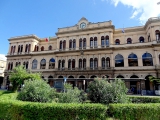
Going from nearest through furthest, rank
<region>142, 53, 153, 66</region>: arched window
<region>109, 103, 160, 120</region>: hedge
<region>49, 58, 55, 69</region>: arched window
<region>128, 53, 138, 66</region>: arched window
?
<region>109, 103, 160, 120</region>: hedge < <region>142, 53, 153, 66</region>: arched window < <region>128, 53, 138, 66</region>: arched window < <region>49, 58, 55, 69</region>: arched window

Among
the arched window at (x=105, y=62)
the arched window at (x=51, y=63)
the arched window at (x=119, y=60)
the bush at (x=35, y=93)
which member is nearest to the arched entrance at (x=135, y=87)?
the arched window at (x=119, y=60)

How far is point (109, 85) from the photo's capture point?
34.0ft

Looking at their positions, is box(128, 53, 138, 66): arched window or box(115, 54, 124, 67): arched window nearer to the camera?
box(128, 53, 138, 66): arched window

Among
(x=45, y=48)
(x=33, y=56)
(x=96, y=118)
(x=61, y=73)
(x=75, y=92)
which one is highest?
(x=45, y=48)

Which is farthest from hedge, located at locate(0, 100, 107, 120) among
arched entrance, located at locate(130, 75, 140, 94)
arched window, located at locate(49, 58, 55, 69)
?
arched window, located at locate(49, 58, 55, 69)

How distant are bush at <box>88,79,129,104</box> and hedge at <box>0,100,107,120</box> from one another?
115 inches

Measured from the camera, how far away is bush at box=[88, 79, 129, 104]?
980 centimetres

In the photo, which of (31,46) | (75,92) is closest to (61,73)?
(31,46)

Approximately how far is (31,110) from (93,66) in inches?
961

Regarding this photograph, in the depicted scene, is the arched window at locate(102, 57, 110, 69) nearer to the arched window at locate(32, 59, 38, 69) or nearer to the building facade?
the building facade

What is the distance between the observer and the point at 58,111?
23.4ft

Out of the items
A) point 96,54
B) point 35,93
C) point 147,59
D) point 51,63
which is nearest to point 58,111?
point 35,93

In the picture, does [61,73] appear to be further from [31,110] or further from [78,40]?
[31,110]

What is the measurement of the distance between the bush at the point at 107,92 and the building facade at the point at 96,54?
16.1 m
